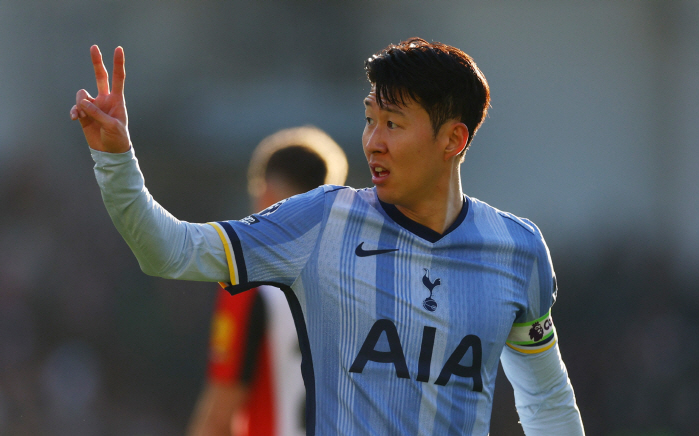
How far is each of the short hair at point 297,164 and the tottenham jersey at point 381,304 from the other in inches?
30.1

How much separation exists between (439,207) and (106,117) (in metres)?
0.87

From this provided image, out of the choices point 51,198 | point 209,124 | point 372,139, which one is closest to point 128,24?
point 209,124

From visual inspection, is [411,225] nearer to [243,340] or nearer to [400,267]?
[400,267]

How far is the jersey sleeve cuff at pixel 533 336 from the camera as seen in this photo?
6.32ft

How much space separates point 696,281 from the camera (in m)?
6.60

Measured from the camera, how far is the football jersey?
90.6 inches

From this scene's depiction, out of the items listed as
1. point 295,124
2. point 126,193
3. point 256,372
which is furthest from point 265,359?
point 295,124

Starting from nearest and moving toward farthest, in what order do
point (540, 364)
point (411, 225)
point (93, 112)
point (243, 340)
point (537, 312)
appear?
point (93, 112), point (411, 225), point (537, 312), point (540, 364), point (243, 340)

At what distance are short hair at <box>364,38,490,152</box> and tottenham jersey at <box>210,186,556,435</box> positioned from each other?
0.89 ft

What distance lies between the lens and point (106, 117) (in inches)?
53.7

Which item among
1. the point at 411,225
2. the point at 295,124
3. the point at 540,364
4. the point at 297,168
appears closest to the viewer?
the point at 411,225

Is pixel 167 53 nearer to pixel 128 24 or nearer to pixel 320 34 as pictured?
pixel 128 24

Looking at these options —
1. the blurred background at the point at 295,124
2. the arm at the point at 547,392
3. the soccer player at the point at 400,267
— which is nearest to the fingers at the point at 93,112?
the soccer player at the point at 400,267

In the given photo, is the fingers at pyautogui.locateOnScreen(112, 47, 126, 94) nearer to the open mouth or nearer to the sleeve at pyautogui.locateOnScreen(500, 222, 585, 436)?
the open mouth
